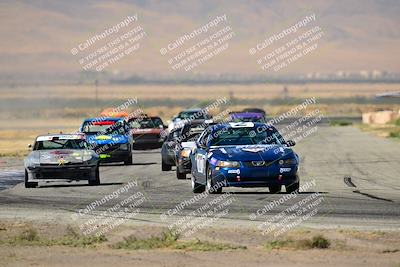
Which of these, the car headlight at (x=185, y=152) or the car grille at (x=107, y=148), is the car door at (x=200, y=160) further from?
the car grille at (x=107, y=148)

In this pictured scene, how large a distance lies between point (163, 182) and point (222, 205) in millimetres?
7358

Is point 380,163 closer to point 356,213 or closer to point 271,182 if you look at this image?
point 271,182

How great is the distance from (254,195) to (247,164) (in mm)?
770

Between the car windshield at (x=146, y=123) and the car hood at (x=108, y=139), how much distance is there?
40.0 feet

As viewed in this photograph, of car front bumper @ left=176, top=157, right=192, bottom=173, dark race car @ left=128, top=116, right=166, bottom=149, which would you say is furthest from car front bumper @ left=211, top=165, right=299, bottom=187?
dark race car @ left=128, top=116, right=166, bottom=149

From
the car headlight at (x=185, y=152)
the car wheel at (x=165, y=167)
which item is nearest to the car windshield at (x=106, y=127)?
the car wheel at (x=165, y=167)

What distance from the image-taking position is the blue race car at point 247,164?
73.0 feet

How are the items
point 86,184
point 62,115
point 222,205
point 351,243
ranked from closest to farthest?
point 351,243, point 222,205, point 86,184, point 62,115

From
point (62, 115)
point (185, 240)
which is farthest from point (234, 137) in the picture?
point (62, 115)

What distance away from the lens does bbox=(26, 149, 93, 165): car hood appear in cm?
2606

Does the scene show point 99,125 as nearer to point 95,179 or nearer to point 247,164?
point 95,179

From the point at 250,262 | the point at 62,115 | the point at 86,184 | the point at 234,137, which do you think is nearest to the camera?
the point at 250,262

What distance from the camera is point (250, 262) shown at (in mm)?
13445

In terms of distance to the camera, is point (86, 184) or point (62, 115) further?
point (62, 115)
